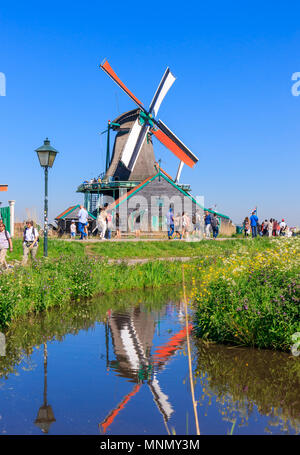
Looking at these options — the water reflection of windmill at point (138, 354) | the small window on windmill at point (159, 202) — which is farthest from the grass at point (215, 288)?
the small window on windmill at point (159, 202)

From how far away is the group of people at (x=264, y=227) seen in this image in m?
26.0

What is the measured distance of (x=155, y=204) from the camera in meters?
33.0

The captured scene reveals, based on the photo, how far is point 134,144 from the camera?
3372cm

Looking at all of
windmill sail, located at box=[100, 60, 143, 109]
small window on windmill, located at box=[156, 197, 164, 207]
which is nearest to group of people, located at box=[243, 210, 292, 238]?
small window on windmill, located at box=[156, 197, 164, 207]

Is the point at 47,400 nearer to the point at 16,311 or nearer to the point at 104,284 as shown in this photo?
the point at 16,311

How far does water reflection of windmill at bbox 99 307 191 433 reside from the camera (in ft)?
15.1

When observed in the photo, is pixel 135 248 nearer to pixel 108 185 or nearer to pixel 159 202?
pixel 159 202

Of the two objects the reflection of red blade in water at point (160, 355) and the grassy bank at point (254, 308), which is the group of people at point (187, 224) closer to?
the reflection of red blade in water at point (160, 355)

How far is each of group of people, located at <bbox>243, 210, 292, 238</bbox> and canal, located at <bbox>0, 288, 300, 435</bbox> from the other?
1860 cm

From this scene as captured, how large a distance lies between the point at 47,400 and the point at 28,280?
15.8 ft

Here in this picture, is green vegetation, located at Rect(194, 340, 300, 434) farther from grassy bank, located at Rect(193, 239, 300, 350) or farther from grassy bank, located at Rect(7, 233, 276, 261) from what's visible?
grassy bank, located at Rect(7, 233, 276, 261)

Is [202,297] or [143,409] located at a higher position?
[202,297]

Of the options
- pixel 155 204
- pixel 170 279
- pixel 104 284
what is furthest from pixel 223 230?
pixel 104 284

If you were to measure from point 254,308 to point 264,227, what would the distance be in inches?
954
